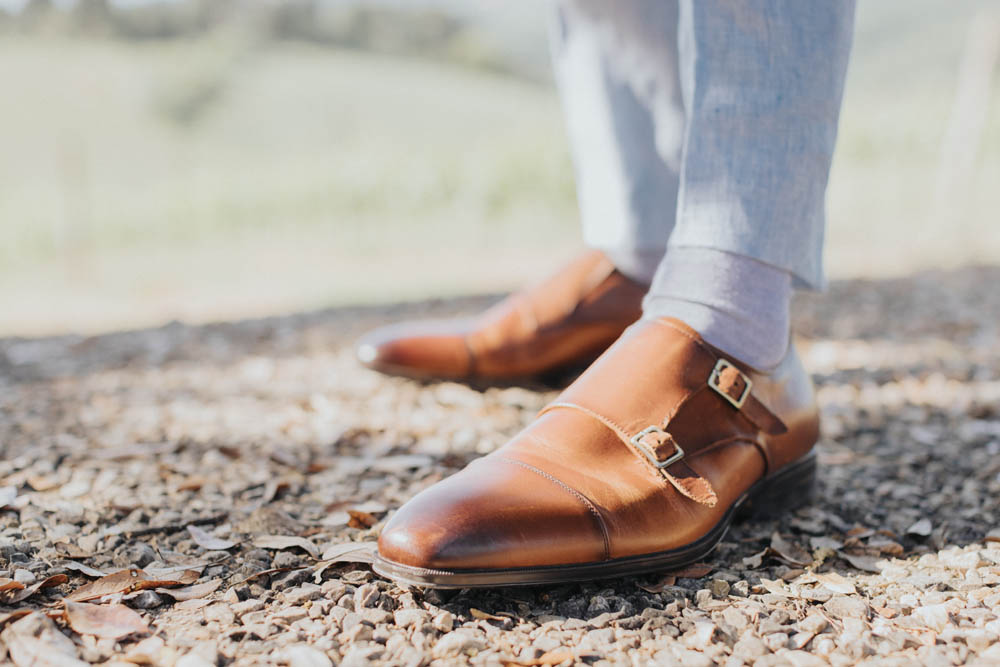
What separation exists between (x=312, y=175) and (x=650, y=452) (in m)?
8.57

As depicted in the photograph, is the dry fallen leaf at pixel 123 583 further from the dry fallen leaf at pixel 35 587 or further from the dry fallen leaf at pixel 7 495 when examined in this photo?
the dry fallen leaf at pixel 7 495

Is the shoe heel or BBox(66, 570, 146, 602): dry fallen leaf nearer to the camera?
BBox(66, 570, 146, 602): dry fallen leaf

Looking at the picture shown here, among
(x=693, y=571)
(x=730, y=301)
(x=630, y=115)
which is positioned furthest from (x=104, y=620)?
(x=630, y=115)

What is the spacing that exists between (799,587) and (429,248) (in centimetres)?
602

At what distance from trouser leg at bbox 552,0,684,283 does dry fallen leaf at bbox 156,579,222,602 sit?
0.87m

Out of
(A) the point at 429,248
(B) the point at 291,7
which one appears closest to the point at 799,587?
(A) the point at 429,248

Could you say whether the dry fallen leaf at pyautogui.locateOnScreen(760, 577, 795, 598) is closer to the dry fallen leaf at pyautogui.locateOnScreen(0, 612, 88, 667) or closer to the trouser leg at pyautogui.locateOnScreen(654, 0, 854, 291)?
the trouser leg at pyautogui.locateOnScreen(654, 0, 854, 291)

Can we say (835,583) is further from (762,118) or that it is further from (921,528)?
(762,118)

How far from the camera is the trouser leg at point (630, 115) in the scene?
135 cm

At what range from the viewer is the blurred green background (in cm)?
510

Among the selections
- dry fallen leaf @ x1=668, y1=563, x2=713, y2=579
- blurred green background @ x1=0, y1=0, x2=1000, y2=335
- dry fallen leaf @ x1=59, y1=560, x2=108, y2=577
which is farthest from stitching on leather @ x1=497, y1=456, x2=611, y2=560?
blurred green background @ x1=0, y1=0, x2=1000, y2=335

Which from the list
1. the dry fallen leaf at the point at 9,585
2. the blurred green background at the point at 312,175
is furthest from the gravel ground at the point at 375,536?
the blurred green background at the point at 312,175

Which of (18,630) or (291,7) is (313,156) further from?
(291,7)

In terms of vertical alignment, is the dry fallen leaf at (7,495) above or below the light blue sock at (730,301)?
below
